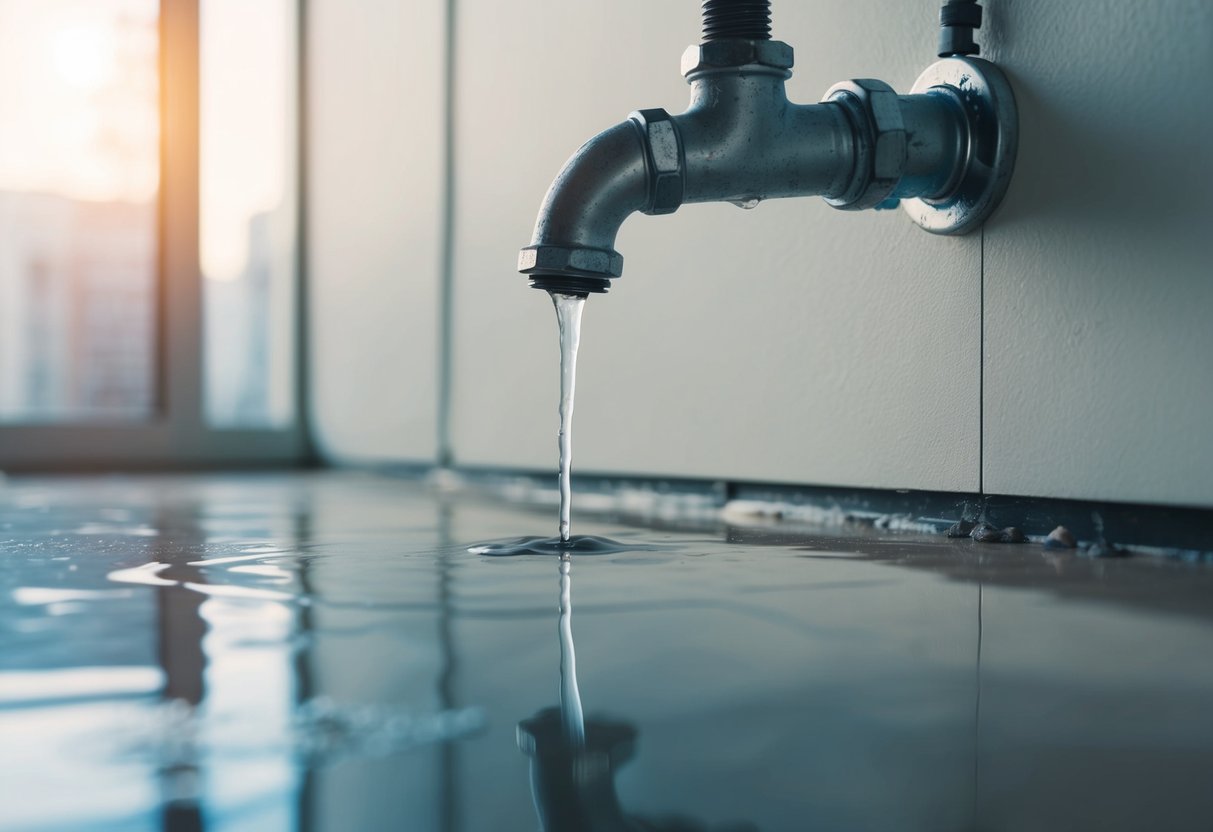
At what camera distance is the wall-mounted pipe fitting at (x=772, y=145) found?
39.0 inches

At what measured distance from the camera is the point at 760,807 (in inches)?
14.1

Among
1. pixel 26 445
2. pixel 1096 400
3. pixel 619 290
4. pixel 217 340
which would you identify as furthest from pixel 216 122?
pixel 1096 400

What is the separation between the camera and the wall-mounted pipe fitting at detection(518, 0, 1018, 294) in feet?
3.25

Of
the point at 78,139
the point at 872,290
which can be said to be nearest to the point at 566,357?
the point at 872,290

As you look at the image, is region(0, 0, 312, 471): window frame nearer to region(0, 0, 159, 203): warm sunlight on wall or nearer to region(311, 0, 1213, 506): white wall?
region(0, 0, 159, 203): warm sunlight on wall

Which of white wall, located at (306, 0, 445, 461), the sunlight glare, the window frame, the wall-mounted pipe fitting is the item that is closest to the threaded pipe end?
the wall-mounted pipe fitting

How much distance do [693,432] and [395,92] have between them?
1.44 m

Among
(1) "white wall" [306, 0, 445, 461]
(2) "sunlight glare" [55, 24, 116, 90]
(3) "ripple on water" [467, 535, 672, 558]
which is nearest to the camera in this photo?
(3) "ripple on water" [467, 535, 672, 558]

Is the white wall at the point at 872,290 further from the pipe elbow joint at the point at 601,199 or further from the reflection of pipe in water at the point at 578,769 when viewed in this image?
the reflection of pipe in water at the point at 578,769

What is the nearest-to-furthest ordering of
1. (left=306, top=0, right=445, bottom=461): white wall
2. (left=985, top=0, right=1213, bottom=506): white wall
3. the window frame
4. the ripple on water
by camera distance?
1. (left=985, top=0, right=1213, bottom=506): white wall
2. the ripple on water
3. (left=306, top=0, right=445, bottom=461): white wall
4. the window frame

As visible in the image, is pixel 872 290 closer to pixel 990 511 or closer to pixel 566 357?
pixel 990 511

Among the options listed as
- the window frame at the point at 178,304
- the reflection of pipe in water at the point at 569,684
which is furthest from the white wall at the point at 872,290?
the window frame at the point at 178,304

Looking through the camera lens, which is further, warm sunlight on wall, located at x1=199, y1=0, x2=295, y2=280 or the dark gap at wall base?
warm sunlight on wall, located at x1=199, y1=0, x2=295, y2=280

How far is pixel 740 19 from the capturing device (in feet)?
3.42
